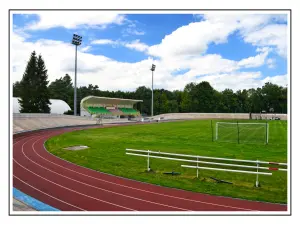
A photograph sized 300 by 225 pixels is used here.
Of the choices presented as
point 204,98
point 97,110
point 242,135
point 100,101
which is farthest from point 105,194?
point 204,98

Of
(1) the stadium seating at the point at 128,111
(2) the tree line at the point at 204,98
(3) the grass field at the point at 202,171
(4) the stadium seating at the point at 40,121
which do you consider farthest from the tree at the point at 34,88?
(3) the grass field at the point at 202,171

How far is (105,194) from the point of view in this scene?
933 centimetres

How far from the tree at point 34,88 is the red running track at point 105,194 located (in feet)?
136

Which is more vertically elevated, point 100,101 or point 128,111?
point 100,101

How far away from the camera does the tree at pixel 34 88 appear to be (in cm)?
5022

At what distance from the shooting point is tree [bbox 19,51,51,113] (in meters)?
50.2

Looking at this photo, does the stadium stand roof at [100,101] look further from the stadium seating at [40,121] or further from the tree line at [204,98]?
the tree line at [204,98]

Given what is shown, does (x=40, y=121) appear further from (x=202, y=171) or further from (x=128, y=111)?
(x=128, y=111)

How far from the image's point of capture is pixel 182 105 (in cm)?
8550

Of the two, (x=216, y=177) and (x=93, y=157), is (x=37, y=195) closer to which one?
(x=93, y=157)

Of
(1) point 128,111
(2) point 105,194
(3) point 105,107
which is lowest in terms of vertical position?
(2) point 105,194

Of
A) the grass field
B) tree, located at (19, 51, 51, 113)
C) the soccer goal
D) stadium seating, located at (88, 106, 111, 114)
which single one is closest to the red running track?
the grass field

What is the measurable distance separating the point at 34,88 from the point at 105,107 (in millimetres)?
18482
